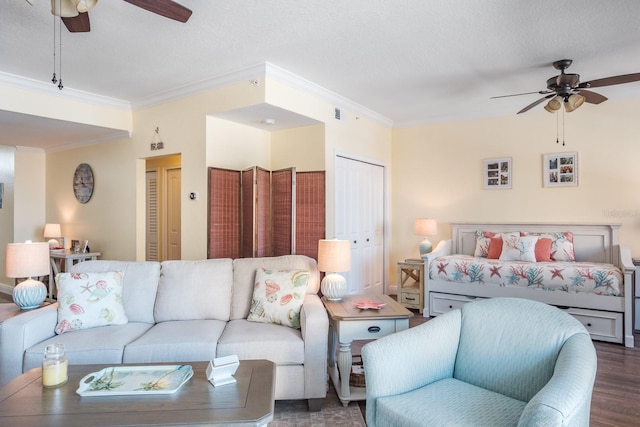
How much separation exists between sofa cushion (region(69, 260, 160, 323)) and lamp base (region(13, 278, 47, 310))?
0.26m

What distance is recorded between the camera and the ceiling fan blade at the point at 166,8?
190 centimetres

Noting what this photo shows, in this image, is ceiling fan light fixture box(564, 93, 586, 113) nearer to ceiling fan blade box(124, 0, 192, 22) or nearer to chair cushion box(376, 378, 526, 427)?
chair cushion box(376, 378, 526, 427)

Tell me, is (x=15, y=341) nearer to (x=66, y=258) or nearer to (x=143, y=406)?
(x=143, y=406)

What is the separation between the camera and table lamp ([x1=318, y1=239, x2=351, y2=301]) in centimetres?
286

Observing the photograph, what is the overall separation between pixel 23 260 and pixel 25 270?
7 centimetres

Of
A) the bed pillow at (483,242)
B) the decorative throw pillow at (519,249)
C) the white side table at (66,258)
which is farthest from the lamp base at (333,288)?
the white side table at (66,258)

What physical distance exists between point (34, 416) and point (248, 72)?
3022 millimetres

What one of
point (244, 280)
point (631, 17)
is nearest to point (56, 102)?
point (244, 280)

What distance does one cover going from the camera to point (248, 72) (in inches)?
141

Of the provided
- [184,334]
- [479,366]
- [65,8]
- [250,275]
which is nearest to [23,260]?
[184,334]

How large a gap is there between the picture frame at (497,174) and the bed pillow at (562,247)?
85cm

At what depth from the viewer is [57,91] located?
4.03 m

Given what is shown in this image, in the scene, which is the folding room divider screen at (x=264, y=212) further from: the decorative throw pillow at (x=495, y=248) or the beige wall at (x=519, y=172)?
the decorative throw pillow at (x=495, y=248)

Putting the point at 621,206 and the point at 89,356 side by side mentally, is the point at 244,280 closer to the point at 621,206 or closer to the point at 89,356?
the point at 89,356
